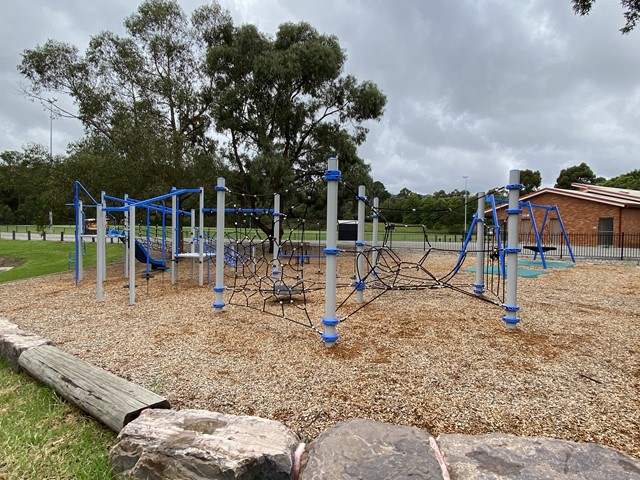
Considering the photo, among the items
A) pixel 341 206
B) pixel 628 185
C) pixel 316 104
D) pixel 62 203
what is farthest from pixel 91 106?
pixel 628 185

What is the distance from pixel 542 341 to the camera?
394cm

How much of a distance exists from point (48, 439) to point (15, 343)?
1661mm

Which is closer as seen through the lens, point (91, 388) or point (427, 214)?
point (91, 388)

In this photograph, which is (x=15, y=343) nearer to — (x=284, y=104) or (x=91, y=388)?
(x=91, y=388)

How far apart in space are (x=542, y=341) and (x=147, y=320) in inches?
188

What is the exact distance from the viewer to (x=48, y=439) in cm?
228

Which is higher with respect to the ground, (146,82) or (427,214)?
(146,82)

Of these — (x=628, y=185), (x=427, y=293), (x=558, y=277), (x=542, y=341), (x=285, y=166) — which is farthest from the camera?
(x=628, y=185)

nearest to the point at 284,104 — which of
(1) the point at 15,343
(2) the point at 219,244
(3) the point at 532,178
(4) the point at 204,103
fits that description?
(4) the point at 204,103

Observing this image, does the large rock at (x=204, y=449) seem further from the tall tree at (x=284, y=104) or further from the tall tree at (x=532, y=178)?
the tall tree at (x=532, y=178)

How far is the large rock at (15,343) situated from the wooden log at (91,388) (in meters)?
0.13

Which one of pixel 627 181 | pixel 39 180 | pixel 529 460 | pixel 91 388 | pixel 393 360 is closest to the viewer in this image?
pixel 529 460

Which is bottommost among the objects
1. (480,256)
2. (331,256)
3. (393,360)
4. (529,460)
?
(393,360)

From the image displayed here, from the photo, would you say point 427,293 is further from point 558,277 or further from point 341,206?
point 341,206
